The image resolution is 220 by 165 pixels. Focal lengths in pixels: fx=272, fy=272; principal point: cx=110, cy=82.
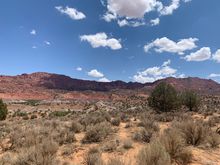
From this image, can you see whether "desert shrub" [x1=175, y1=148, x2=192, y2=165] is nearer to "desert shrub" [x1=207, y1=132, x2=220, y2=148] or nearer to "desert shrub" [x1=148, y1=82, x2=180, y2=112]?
"desert shrub" [x1=207, y1=132, x2=220, y2=148]

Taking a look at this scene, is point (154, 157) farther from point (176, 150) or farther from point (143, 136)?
point (143, 136)

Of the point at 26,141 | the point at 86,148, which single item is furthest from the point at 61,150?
the point at 26,141

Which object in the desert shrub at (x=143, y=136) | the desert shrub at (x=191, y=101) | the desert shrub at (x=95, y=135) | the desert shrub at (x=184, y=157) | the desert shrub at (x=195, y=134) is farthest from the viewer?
the desert shrub at (x=191, y=101)

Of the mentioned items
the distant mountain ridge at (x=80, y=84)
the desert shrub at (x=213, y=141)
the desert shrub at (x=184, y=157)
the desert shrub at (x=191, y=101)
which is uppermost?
the distant mountain ridge at (x=80, y=84)

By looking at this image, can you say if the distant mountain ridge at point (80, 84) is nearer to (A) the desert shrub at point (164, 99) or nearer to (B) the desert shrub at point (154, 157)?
(A) the desert shrub at point (164, 99)

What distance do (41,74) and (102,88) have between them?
39.9m

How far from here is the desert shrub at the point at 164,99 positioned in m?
23.7

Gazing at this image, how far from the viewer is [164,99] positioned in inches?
937

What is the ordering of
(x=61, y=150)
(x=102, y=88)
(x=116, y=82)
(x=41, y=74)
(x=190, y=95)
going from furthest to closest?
(x=116, y=82)
(x=41, y=74)
(x=102, y=88)
(x=190, y=95)
(x=61, y=150)

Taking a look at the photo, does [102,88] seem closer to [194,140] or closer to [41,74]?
[41,74]

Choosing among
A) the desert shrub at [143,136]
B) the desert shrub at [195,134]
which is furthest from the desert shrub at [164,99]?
the desert shrub at [195,134]

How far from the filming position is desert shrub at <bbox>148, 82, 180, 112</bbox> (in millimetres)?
23719

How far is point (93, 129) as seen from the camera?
1180cm

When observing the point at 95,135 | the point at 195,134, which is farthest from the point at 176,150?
the point at 95,135
